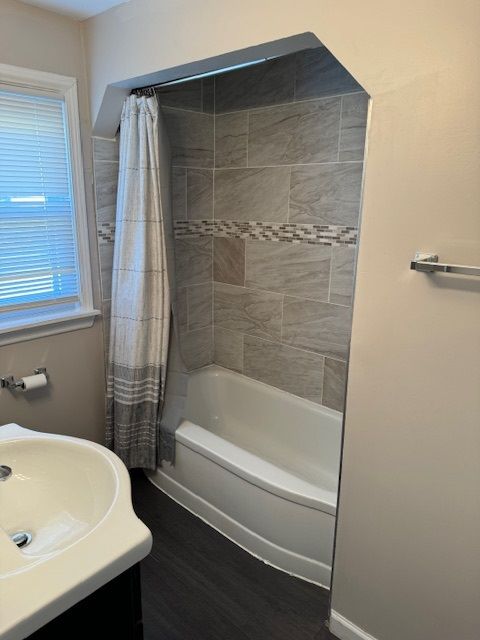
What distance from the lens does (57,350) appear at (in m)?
2.13

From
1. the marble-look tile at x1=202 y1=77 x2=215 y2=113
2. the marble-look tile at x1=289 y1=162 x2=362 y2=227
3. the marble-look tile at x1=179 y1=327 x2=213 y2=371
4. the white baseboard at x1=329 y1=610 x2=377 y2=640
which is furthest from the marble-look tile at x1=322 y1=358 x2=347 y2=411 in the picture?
the marble-look tile at x1=202 y1=77 x2=215 y2=113

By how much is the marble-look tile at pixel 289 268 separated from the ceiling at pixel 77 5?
1.29 meters

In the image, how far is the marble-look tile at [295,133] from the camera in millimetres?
2125

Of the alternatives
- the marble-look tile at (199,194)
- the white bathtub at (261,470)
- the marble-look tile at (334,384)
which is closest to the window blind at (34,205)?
the marble-look tile at (199,194)

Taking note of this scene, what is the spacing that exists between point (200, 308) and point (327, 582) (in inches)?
65.3

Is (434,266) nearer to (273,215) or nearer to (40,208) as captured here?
(273,215)

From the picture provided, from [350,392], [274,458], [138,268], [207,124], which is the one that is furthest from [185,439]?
[207,124]

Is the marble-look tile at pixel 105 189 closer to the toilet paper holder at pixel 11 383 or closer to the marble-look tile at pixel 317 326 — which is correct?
the toilet paper holder at pixel 11 383

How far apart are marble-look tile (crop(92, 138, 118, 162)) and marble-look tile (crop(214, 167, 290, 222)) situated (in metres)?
0.71

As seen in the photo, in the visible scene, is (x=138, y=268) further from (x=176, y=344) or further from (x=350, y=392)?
(x=350, y=392)

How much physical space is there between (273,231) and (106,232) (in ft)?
2.94

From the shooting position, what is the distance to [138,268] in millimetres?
2031

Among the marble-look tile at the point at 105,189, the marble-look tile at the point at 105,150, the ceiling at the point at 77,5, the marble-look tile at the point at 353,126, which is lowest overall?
the marble-look tile at the point at 105,189

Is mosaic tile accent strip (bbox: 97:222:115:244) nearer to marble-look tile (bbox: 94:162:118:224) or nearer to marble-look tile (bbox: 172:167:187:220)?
marble-look tile (bbox: 94:162:118:224)
